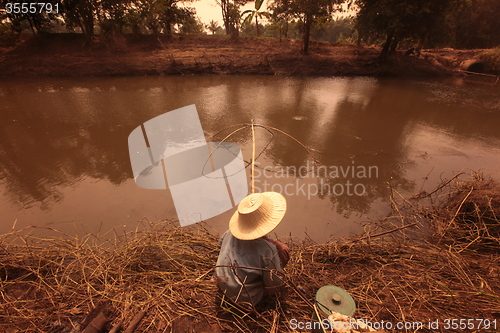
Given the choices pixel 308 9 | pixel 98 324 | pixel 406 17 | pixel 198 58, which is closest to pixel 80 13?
pixel 198 58

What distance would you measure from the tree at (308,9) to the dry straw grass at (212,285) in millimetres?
11967

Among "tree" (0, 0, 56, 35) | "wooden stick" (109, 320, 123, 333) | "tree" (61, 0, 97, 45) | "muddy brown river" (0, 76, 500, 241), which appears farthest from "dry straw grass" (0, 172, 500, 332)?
"tree" (0, 0, 56, 35)

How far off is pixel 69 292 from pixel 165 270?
67 cm

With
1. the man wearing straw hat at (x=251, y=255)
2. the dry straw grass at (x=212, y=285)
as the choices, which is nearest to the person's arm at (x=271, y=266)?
the man wearing straw hat at (x=251, y=255)

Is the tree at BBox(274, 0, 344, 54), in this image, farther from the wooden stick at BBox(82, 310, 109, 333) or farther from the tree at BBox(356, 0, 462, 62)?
the wooden stick at BBox(82, 310, 109, 333)

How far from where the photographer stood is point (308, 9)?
11367 mm

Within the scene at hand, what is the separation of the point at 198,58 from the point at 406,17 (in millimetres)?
9766

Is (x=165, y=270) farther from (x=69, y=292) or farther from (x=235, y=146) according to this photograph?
(x=235, y=146)

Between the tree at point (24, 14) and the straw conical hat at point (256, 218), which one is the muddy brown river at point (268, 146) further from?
the tree at point (24, 14)

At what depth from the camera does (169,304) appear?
165cm

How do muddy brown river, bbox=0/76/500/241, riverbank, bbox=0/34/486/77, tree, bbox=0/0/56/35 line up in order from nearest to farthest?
muddy brown river, bbox=0/76/500/241, riverbank, bbox=0/34/486/77, tree, bbox=0/0/56/35

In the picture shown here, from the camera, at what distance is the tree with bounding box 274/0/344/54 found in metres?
11.3

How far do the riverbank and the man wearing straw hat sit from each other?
11091 mm

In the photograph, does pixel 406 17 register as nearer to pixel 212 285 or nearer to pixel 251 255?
pixel 251 255
